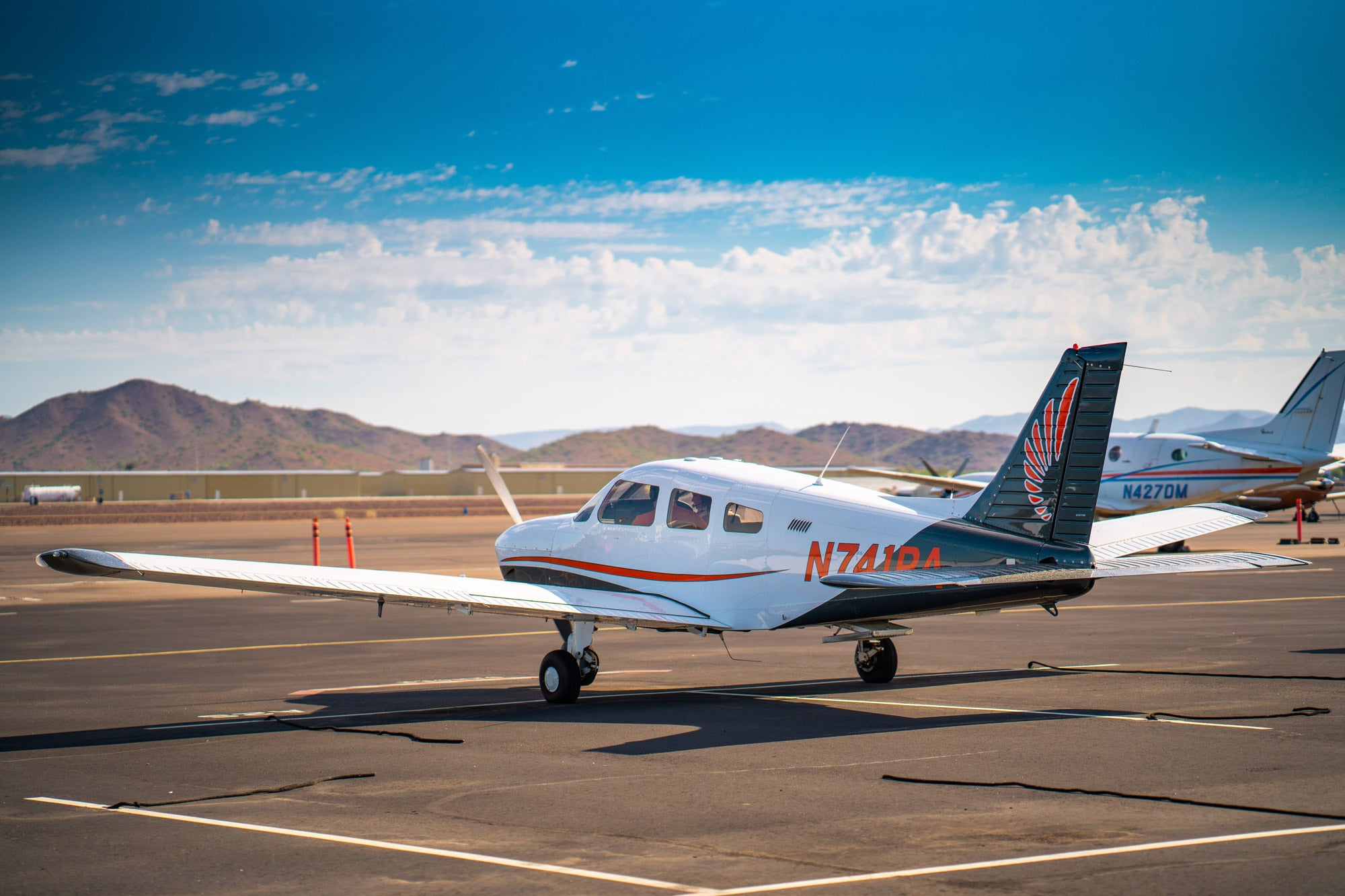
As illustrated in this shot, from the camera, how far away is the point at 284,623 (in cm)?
2233

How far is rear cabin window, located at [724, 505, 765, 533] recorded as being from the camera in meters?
13.2

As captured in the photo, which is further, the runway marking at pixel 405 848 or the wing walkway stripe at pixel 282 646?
the wing walkway stripe at pixel 282 646

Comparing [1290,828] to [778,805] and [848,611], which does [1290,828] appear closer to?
[778,805]

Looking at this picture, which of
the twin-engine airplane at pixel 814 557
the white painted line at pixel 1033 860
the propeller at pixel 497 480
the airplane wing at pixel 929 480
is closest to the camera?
the white painted line at pixel 1033 860

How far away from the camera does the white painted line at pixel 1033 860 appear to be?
21.1ft

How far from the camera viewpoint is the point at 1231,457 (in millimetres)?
38562

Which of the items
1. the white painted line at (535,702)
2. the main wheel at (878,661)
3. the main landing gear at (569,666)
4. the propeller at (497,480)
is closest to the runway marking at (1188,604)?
the white painted line at (535,702)

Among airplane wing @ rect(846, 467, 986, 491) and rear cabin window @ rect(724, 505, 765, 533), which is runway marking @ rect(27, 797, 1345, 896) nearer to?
rear cabin window @ rect(724, 505, 765, 533)

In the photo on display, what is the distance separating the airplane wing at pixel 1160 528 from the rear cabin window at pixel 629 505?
4930 millimetres

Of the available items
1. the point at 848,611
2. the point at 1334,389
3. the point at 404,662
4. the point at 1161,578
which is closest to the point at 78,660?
the point at 404,662

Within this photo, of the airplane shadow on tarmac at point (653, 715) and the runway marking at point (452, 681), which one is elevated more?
the runway marking at point (452, 681)

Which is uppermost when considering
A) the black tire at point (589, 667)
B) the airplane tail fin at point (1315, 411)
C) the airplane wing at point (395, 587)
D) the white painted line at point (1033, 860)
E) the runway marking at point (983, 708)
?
the airplane tail fin at point (1315, 411)

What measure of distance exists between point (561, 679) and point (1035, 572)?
203 inches

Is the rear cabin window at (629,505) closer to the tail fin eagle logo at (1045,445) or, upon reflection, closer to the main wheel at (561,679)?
the main wheel at (561,679)
